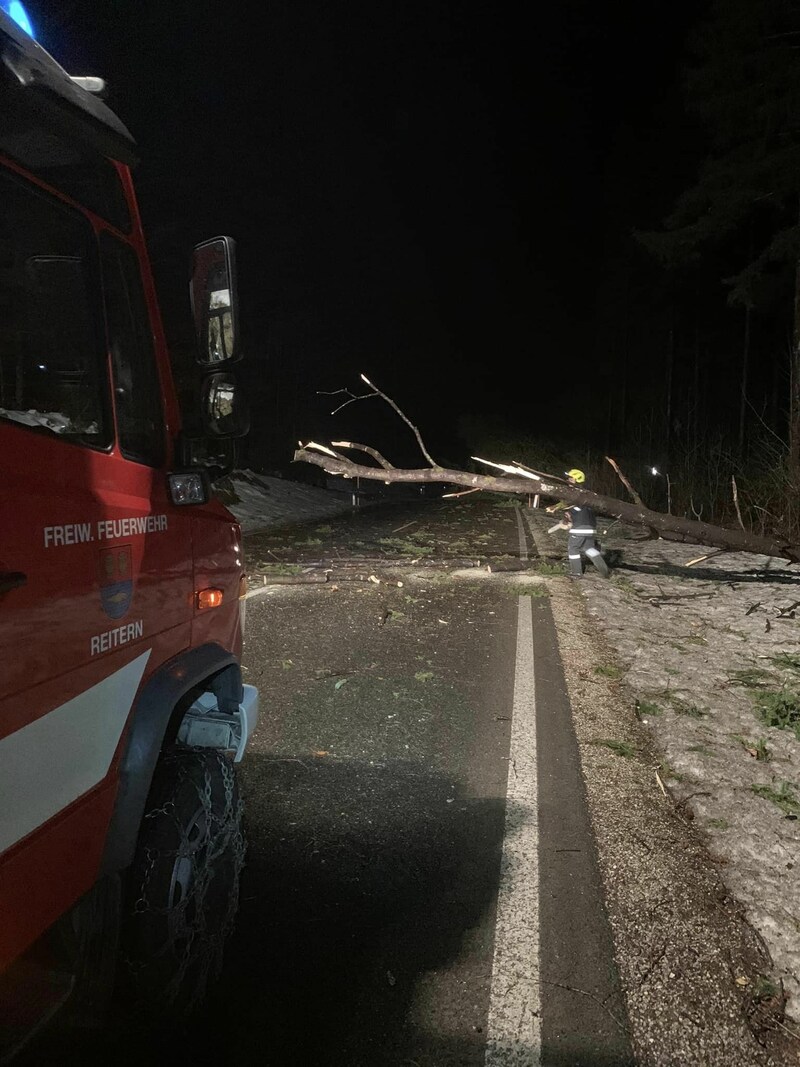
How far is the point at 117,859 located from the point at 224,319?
5.76 feet

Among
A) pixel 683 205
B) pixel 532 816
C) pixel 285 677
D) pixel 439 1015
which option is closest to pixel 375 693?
A: pixel 285 677

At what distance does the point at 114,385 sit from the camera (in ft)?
6.98

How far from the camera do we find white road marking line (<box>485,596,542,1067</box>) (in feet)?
7.02

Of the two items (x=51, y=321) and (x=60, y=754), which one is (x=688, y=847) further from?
(x=51, y=321)

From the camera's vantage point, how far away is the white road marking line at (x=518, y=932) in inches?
84.3

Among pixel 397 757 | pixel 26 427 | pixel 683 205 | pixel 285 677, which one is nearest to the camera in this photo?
pixel 26 427

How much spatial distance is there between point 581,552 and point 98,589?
30.7ft

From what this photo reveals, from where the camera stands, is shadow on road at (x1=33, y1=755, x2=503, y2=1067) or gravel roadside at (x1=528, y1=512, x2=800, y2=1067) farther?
gravel roadside at (x1=528, y1=512, x2=800, y2=1067)

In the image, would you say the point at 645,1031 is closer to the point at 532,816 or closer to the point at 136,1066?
the point at 532,816

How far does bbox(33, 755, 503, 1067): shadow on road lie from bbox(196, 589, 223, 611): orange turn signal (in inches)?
49.1

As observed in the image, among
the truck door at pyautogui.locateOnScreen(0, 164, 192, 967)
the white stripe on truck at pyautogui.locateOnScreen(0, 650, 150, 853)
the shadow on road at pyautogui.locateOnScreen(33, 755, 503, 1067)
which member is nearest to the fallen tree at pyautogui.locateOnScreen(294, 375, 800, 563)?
the shadow on road at pyautogui.locateOnScreen(33, 755, 503, 1067)

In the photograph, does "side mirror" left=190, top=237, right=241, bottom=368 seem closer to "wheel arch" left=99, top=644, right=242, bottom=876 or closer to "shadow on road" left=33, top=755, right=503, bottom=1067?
"wheel arch" left=99, top=644, right=242, bottom=876

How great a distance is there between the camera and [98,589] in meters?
1.87

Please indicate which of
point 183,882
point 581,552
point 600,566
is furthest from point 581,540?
point 183,882
